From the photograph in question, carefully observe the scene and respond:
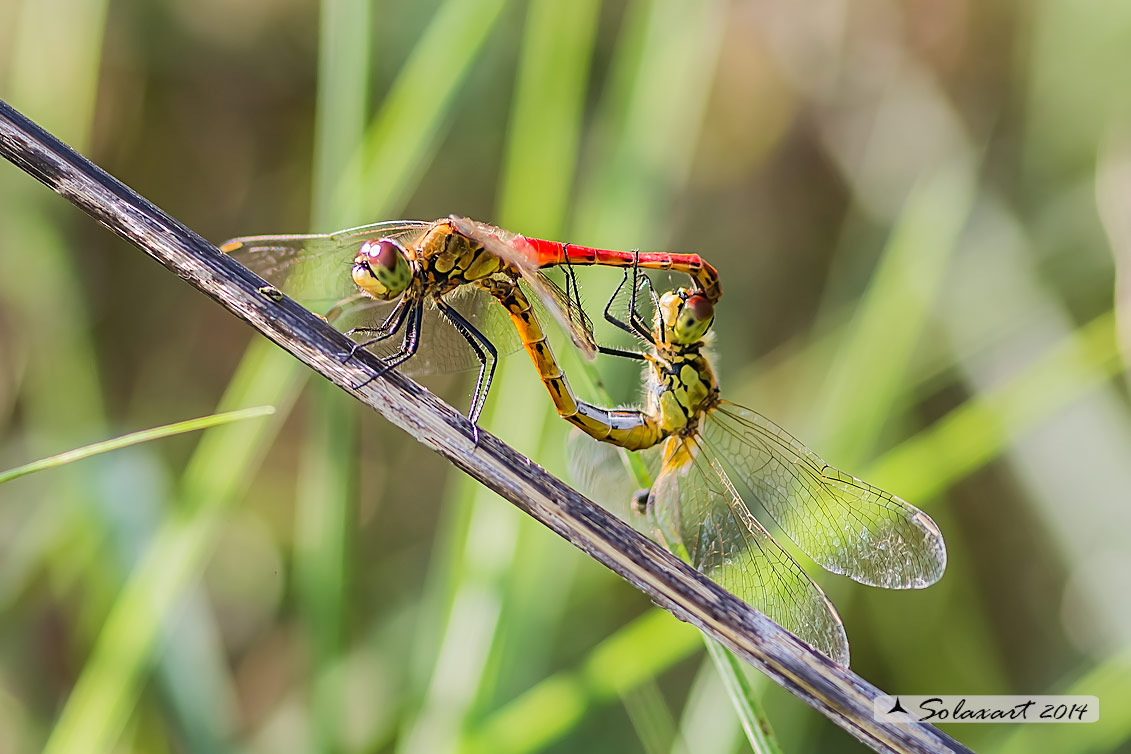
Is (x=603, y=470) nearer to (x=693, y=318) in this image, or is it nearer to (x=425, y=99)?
(x=693, y=318)

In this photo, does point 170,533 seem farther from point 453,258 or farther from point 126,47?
point 126,47

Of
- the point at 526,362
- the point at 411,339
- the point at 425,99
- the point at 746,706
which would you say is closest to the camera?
the point at 746,706

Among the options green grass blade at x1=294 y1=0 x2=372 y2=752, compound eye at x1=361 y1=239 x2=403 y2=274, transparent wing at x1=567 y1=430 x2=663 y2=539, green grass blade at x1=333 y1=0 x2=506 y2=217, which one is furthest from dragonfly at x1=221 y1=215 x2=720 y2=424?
transparent wing at x1=567 y1=430 x2=663 y2=539

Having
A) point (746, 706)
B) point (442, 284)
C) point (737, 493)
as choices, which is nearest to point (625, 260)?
point (442, 284)

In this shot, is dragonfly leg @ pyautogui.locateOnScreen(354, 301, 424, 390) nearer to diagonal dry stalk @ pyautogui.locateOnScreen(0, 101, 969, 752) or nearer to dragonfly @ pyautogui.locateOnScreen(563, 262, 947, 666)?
diagonal dry stalk @ pyautogui.locateOnScreen(0, 101, 969, 752)

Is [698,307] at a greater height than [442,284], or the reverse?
[698,307]

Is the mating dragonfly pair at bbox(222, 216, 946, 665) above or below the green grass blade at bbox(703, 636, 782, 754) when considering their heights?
above

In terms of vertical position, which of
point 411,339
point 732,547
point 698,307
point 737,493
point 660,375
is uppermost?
point 698,307
